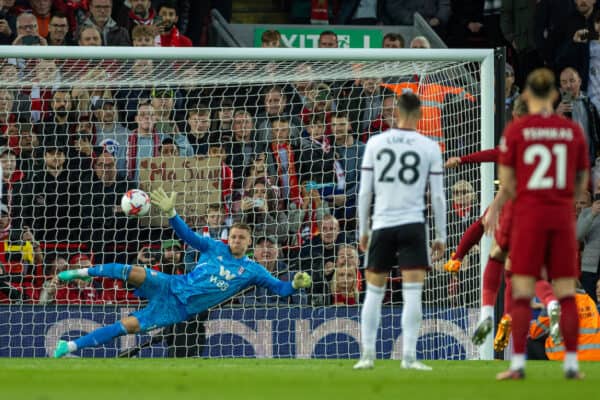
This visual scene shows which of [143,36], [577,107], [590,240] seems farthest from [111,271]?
[577,107]

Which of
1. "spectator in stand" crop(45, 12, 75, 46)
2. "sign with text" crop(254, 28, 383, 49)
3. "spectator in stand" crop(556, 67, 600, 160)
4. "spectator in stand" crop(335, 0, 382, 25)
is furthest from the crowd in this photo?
"spectator in stand" crop(335, 0, 382, 25)

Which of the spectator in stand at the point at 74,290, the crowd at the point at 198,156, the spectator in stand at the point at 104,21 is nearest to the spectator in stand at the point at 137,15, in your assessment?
the spectator in stand at the point at 104,21

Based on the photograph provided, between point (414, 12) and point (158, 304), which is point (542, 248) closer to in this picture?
point (158, 304)

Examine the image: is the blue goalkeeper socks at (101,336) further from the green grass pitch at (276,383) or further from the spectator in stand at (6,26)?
the spectator in stand at (6,26)

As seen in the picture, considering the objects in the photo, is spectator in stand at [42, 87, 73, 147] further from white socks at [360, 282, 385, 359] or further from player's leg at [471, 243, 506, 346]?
white socks at [360, 282, 385, 359]

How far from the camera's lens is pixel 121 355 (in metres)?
12.9

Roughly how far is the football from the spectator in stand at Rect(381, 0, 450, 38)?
271 inches

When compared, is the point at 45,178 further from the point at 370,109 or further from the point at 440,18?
the point at 440,18

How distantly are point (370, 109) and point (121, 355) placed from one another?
3747 millimetres

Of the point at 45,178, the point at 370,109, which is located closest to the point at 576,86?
the point at 370,109

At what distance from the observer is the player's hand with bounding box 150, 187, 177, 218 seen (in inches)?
480

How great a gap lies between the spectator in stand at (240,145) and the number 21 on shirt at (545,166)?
665 centimetres

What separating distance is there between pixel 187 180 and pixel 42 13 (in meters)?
3.71

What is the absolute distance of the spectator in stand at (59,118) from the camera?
543 inches
